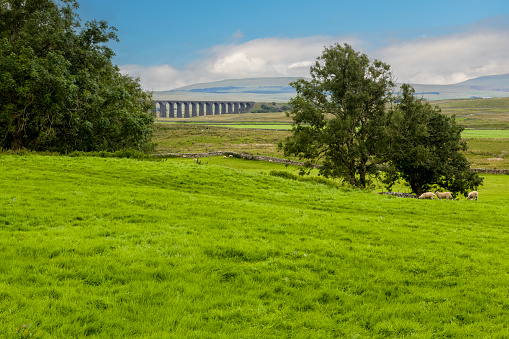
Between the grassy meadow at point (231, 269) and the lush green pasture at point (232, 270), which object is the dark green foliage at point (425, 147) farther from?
the lush green pasture at point (232, 270)

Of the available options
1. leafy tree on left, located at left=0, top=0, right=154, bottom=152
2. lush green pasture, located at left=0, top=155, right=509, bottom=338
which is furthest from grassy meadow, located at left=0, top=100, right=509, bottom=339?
leafy tree on left, located at left=0, top=0, right=154, bottom=152

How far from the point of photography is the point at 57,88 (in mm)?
35906

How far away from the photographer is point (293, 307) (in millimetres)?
8766

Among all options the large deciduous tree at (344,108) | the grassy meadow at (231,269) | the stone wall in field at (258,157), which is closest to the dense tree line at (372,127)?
the large deciduous tree at (344,108)

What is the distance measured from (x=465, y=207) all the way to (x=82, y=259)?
23.2 meters

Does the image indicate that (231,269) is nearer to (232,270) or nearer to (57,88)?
(232,270)

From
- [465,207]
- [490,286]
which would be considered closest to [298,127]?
[465,207]

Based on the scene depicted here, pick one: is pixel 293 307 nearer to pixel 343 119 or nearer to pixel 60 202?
pixel 60 202

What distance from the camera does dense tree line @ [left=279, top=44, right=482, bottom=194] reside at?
3912 cm

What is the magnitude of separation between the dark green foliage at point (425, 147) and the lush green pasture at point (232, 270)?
1998 cm

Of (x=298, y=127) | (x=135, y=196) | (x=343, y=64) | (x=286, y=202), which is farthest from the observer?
(x=298, y=127)

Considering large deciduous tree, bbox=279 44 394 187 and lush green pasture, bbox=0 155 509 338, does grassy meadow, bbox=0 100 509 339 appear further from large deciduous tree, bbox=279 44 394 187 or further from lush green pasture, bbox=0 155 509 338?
large deciduous tree, bbox=279 44 394 187

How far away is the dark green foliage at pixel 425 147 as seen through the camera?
38.8 m

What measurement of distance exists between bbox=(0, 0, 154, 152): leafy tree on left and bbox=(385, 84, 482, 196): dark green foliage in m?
29.8
